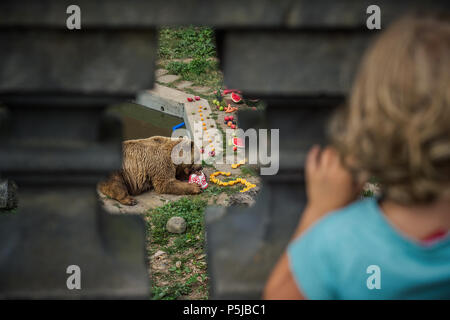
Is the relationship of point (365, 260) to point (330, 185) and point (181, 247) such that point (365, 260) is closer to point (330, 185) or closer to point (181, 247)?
point (330, 185)

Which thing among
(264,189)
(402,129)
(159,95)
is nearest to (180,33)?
(159,95)

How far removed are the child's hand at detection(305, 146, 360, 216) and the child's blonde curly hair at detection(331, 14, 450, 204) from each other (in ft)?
0.76

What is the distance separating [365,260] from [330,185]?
0.28 metres

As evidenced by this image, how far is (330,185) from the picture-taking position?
1529 mm

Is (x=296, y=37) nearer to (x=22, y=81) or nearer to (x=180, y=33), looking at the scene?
(x=22, y=81)

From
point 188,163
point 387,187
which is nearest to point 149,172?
point 188,163

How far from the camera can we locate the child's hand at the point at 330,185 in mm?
1514

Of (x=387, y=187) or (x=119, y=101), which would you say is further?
(x=119, y=101)

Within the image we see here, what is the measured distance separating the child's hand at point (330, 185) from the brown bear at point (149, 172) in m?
4.23

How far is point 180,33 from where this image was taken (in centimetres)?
1059

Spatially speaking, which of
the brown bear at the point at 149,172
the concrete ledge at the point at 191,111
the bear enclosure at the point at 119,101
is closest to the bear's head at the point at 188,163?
the brown bear at the point at 149,172

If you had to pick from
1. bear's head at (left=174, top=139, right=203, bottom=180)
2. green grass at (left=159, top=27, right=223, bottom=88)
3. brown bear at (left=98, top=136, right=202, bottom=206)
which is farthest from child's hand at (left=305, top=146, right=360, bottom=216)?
green grass at (left=159, top=27, right=223, bottom=88)
